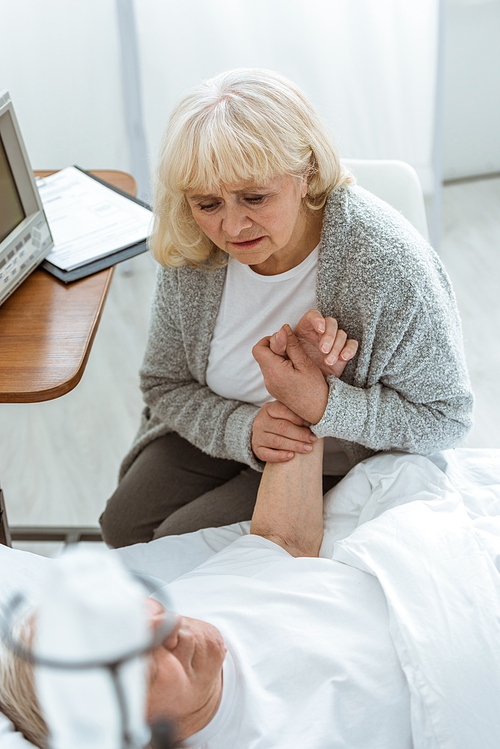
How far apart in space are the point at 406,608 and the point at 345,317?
52cm

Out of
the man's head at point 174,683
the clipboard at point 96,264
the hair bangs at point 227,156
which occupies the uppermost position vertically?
the hair bangs at point 227,156

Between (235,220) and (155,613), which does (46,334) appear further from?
(155,613)

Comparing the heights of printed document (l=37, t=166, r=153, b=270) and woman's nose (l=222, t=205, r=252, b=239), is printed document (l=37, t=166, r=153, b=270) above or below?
below

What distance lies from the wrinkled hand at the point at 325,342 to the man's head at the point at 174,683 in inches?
20.1

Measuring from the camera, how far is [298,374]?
1.22 metres

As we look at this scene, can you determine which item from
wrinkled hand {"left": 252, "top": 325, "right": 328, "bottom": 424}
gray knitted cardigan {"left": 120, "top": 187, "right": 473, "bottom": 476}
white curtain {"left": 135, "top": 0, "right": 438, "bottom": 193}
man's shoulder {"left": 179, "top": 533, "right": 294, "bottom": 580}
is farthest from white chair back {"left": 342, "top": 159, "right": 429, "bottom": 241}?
white curtain {"left": 135, "top": 0, "right": 438, "bottom": 193}

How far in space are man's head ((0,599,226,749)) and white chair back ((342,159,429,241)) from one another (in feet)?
3.35

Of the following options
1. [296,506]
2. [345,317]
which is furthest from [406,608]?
[345,317]

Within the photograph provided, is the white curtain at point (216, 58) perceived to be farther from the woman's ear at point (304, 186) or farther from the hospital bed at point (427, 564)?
the hospital bed at point (427, 564)

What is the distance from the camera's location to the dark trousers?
1.45 m

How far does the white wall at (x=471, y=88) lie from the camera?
2.80m

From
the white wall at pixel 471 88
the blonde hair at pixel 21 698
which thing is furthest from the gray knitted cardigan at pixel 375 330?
the white wall at pixel 471 88

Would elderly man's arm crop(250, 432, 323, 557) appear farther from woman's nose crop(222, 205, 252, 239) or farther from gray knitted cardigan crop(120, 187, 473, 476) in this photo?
woman's nose crop(222, 205, 252, 239)

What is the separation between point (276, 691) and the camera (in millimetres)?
918
